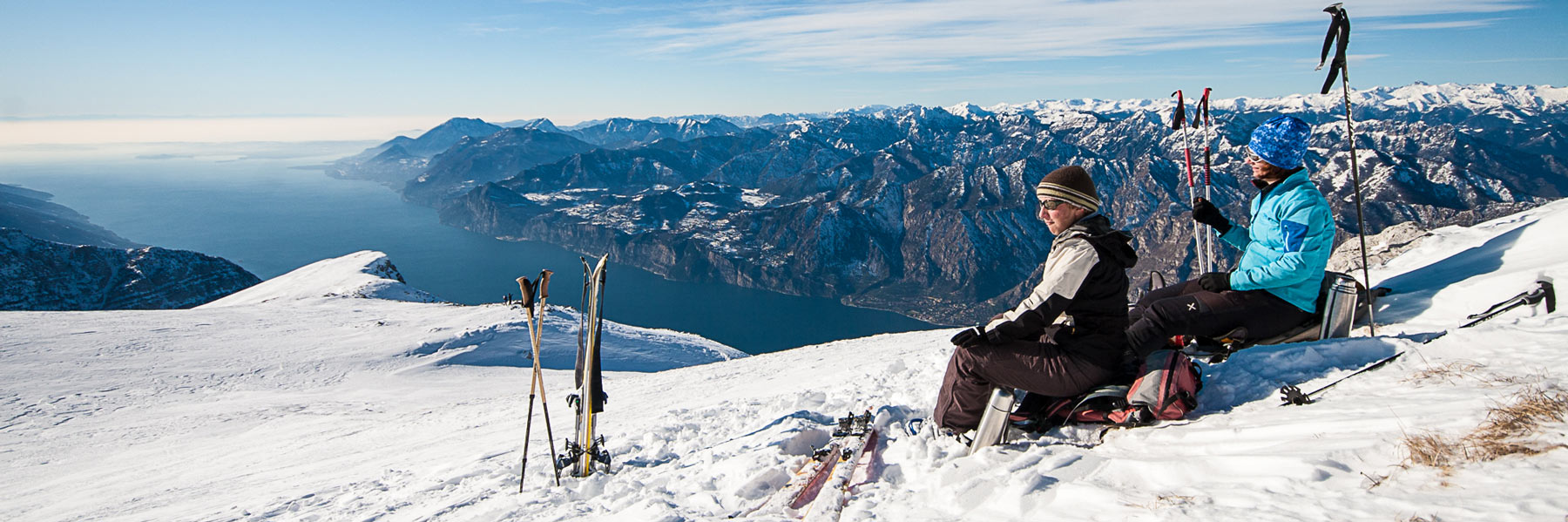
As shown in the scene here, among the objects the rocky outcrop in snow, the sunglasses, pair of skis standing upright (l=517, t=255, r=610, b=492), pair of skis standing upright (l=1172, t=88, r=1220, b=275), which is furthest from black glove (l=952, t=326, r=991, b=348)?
the rocky outcrop in snow

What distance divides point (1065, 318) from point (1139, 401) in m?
0.80

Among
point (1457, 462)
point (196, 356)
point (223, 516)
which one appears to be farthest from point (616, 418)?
point (196, 356)

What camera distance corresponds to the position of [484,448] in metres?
9.43

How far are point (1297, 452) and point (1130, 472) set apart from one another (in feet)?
2.96

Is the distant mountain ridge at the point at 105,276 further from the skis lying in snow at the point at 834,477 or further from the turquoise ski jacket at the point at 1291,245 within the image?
the turquoise ski jacket at the point at 1291,245

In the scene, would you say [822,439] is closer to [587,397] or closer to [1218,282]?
[587,397]

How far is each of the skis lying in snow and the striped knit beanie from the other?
262cm

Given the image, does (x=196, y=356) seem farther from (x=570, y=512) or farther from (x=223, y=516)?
(x=570, y=512)

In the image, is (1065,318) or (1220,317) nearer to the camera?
(1065,318)

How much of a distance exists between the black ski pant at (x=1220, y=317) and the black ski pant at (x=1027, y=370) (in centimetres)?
171

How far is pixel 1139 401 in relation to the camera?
5.12 meters

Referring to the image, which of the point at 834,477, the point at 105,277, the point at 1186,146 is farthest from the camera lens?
the point at 105,277

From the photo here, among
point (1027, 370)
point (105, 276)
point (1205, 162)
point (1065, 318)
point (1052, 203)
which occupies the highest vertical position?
point (1205, 162)

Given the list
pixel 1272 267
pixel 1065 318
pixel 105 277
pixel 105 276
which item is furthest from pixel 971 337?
pixel 105 276
